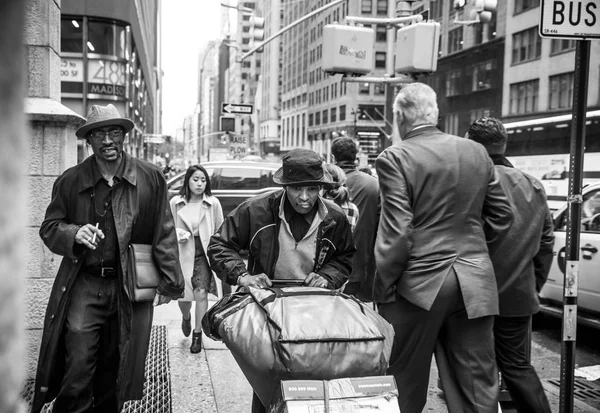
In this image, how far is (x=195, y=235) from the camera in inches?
276

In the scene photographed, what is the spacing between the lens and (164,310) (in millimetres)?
8258

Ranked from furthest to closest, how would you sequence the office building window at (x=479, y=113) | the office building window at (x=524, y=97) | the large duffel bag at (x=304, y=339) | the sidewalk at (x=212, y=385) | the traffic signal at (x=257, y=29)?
the office building window at (x=479, y=113) → the office building window at (x=524, y=97) → the traffic signal at (x=257, y=29) → the sidewalk at (x=212, y=385) → the large duffel bag at (x=304, y=339)

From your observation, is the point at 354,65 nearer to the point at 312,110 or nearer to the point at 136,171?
the point at 136,171

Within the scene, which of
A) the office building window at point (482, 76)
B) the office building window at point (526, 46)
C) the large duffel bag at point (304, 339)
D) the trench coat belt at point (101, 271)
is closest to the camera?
the large duffel bag at point (304, 339)

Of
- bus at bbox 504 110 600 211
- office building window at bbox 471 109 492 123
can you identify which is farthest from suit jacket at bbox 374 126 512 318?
office building window at bbox 471 109 492 123

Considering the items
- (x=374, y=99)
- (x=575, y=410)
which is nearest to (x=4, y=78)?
(x=575, y=410)

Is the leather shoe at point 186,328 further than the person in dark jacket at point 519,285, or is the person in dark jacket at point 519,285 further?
the leather shoe at point 186,328

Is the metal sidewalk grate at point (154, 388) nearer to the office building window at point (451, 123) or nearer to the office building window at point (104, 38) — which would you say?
the office building window at point (104, 38)

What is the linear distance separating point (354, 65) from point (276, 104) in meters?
131

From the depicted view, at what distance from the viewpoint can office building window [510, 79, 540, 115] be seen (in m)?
41.6

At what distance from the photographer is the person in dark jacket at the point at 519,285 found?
13.6 feet

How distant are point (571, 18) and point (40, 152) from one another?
4.19 metres

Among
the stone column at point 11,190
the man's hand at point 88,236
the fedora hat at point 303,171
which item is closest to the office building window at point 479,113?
the fedora hat at point 303,171

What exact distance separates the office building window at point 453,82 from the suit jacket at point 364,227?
48975 mm
